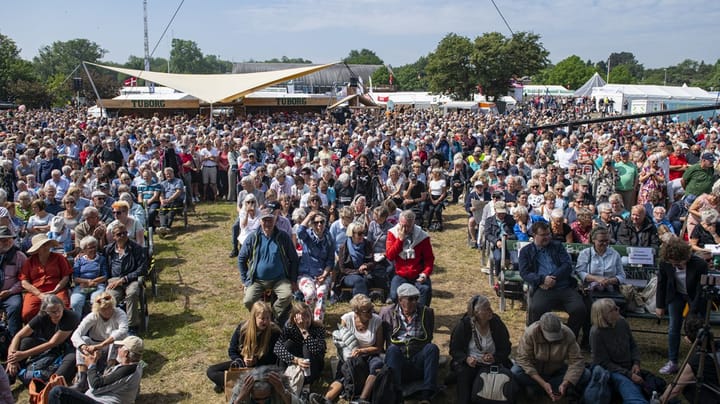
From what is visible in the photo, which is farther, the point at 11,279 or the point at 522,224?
the point at 522,224

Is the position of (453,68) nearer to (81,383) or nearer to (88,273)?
(88,273)

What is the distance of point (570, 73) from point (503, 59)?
4526 cm

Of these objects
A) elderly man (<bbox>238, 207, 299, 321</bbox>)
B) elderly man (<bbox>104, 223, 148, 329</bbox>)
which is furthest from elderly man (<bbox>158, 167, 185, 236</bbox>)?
elderly man (<bbox>238, 207, 299, 321</bbox>)

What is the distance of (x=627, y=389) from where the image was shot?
160 inches

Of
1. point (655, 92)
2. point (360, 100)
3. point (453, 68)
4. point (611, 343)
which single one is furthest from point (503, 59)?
point (611, 343)

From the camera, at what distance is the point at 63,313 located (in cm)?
461

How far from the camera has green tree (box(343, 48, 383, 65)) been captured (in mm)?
144325

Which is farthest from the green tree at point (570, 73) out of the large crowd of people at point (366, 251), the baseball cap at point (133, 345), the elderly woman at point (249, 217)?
the baseball cap at point (133, 345)

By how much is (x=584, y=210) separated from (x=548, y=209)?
533 mm

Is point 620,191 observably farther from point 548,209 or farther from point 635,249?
point 635,249

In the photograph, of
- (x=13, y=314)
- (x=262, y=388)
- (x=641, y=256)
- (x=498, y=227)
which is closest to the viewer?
(x=262, y=388)

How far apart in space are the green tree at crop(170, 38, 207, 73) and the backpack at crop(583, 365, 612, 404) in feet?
469

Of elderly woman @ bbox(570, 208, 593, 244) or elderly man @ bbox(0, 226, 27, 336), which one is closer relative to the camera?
elderly man @ bbox(0, 226, 27, 336)

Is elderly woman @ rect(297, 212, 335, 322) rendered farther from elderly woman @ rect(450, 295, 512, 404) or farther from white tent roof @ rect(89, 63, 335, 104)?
white tent roof @ rect(89, 63, 335, 104)
